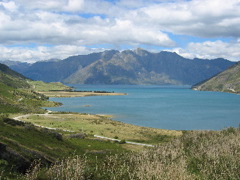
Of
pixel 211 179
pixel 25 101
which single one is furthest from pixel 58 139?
pixel 25 101

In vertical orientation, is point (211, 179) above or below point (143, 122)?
above

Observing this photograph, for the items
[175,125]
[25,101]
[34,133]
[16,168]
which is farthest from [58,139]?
[25,101]

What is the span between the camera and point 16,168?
76.8ft

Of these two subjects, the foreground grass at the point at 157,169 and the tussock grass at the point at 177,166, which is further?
the tussock grass at the point at 177,166

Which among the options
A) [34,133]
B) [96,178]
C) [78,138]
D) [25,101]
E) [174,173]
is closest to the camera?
[174,173]

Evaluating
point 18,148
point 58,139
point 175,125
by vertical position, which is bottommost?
point 175,125

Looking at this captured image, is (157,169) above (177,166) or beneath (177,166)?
above

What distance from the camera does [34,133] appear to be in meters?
44.7

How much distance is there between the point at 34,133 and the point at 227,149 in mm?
29263

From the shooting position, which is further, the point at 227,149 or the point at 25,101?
the point at 25,101

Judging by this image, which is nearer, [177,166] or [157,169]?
[157,169]

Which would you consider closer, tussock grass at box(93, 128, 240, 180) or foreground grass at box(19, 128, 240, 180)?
foreground grass at box(19, 128, 240, 180)

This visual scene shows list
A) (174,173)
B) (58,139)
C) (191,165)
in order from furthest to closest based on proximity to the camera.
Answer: (58,139) → (191,165) → (174,173)

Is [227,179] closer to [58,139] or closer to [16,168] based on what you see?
[16,168]
